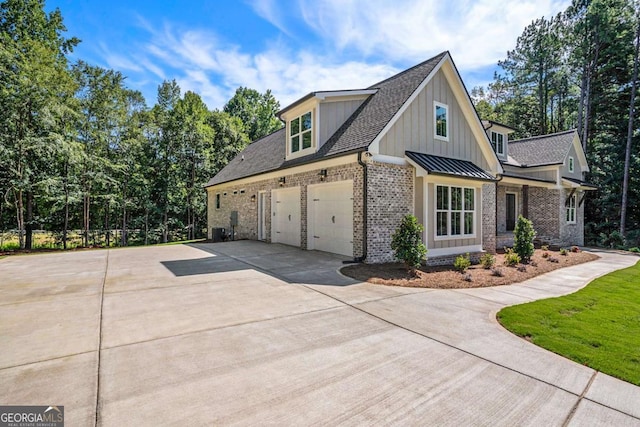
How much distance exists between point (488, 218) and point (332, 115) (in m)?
7.49

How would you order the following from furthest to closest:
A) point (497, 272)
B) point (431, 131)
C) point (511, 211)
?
point (511, 211) → point (431, 131) → point (497, 272)

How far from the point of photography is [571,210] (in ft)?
58.7

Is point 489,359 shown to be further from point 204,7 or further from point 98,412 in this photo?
point 204,7

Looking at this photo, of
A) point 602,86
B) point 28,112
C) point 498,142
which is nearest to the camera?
point 28,112

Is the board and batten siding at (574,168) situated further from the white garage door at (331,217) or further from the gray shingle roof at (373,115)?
the white garage door at (331,217)

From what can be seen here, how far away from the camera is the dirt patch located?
23.7ft

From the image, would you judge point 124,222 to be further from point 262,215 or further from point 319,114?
Result: point 319,114

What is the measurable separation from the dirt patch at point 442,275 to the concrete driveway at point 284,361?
0.80 meters

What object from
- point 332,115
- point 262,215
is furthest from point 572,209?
point 262,215

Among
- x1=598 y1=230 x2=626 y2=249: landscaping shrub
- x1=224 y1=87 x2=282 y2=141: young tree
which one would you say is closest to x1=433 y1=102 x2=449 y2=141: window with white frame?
x1=598 y1=230 x2=626 y2=249: landscaping shrub

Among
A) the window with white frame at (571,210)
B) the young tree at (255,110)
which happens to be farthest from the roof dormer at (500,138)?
the young tree at (255,110)

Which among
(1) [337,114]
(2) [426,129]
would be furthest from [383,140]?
(1) [337,114]

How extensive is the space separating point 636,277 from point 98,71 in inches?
1151

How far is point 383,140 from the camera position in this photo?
9.25 meters
